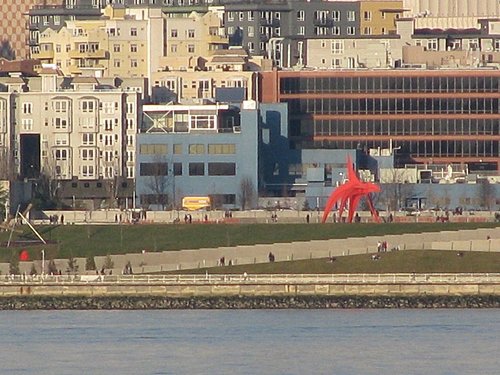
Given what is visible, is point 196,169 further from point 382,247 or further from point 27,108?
point 382,247

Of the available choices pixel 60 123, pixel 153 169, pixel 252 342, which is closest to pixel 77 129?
pixel 60 123

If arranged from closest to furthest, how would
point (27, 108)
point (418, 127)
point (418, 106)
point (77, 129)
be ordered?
point (77, 129), point (27, 108), point (418, 106), point (418, 127)

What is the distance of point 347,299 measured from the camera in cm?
11756

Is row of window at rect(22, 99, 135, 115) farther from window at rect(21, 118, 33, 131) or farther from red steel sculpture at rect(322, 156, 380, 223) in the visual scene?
red steel sculpture at rect(322, 156, 380, 223)

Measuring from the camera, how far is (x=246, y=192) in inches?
7018

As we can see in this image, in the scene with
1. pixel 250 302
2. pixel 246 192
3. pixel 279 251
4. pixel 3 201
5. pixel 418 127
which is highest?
pixel 418 127

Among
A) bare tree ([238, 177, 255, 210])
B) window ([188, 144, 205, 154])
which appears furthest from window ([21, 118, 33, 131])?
bare tree ([238, 177, 255, 210])

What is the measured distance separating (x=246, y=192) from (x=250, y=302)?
60.8 m

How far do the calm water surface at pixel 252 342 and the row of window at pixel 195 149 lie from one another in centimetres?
6344

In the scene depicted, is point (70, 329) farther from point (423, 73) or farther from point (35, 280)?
point (423, 73)

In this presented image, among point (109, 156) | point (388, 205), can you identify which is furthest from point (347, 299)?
point (109, 156)

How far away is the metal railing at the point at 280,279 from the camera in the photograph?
11919 centimetres

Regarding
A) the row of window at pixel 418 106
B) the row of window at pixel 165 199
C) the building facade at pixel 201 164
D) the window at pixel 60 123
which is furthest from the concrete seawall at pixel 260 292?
the row of window at pixel 418 106

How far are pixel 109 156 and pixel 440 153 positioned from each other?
2097 cm
